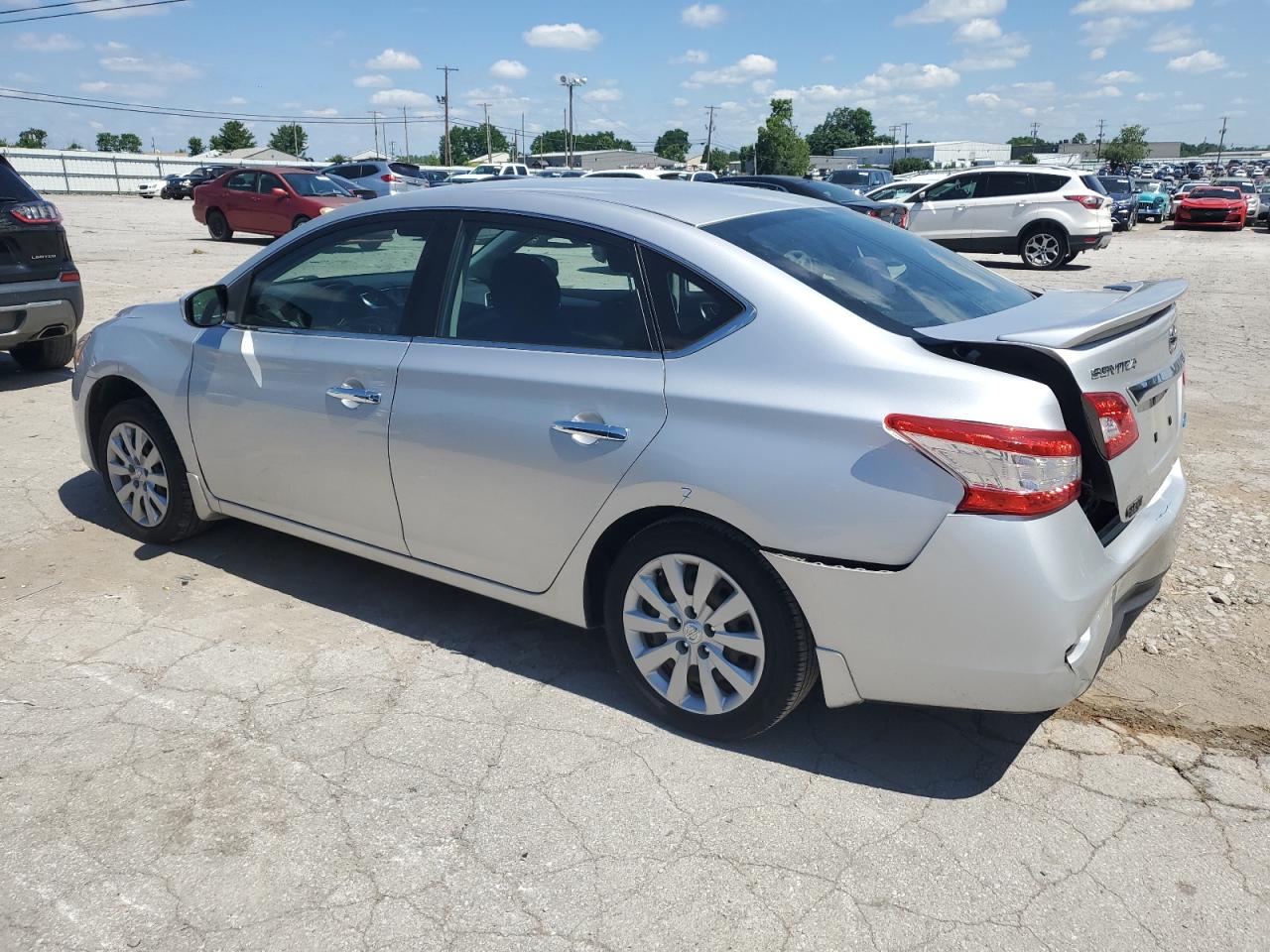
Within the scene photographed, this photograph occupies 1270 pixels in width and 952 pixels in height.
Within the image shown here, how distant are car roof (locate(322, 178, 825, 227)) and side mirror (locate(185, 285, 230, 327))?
2.71ft

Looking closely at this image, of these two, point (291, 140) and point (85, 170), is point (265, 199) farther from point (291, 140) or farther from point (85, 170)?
point (291, 140)

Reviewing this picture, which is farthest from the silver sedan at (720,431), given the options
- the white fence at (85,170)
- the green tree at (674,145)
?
the green tree at (674,145)

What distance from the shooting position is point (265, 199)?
2144cm

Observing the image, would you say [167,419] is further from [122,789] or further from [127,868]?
[127,868]

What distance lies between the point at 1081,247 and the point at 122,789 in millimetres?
18971

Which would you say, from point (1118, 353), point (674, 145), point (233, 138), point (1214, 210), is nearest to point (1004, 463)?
point (1118, 353)

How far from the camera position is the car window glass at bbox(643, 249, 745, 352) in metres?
3.06

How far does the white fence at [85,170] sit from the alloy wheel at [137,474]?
5426cm

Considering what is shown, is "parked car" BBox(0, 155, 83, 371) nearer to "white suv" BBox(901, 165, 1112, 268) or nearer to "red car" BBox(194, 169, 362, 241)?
"red car" BBox(194, 169, 362, 241)

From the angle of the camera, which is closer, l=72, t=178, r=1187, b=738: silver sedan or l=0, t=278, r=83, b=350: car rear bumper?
l=72, t=178, r=1187, b=738: silver sedan

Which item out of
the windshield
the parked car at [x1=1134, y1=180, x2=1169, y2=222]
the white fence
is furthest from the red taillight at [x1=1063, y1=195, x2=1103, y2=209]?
the white fence

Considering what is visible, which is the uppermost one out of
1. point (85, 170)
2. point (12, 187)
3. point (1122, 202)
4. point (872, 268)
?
point (12, 187)

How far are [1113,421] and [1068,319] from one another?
1.20 ft

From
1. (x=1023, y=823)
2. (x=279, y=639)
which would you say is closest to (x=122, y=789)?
(x=279, y=639)
